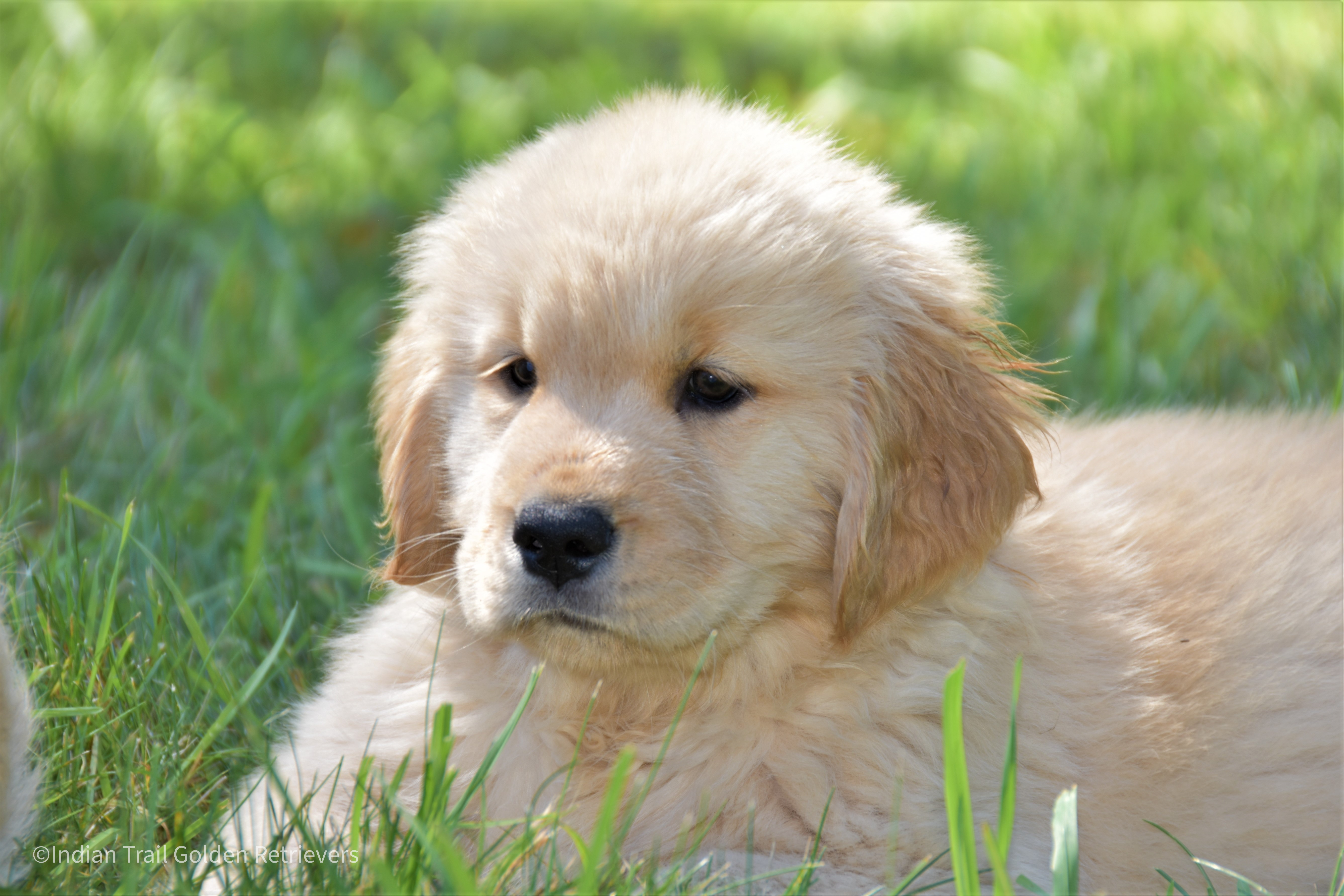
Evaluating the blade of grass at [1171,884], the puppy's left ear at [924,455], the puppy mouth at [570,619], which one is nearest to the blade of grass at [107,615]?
the puppy mouth at [570,619]

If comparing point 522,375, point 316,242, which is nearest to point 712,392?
point 522,375

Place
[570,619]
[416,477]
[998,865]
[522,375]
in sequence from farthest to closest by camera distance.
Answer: [416,477]
[522,375]
[570,619]
[998,865]

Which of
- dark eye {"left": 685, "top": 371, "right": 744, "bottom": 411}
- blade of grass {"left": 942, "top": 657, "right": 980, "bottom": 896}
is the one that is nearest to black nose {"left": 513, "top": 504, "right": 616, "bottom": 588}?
dark eye {"left": 685, "top": 371, "right": 744, "bottom": 411}

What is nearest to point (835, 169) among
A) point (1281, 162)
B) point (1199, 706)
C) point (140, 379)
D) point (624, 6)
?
point (1199, 706)

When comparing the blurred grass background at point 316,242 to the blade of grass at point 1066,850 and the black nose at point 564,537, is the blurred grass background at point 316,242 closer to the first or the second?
the black nose at point 564,537

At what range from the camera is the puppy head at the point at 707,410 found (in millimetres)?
2229

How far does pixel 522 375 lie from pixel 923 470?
2.50ft

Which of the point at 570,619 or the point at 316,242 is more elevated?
the point at 570,619

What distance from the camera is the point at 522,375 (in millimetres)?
2516

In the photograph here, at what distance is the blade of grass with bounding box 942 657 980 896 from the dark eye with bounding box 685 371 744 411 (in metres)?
0.66

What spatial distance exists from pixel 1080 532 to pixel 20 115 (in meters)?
4.47

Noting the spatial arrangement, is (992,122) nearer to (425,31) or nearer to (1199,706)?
(425,31)

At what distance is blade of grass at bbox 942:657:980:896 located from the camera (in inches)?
74.1

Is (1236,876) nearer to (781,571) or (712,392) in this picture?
(781,571)
